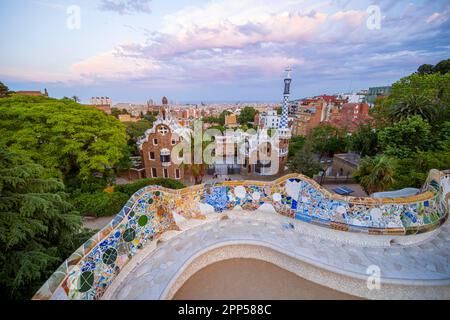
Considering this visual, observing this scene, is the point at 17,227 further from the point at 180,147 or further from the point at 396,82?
the point at 396,82

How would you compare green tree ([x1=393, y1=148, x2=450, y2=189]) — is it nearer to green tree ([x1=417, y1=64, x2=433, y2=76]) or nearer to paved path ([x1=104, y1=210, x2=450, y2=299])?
paved path ([x1=104, y1=210, x2=450, y2=299])

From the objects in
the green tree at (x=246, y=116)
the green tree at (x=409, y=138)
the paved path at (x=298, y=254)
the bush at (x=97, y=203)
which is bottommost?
the bush at (x=97, y=203)

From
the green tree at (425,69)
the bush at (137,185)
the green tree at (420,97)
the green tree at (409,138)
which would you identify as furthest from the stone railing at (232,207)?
the green tree at (425,69)

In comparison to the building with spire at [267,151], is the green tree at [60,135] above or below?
above

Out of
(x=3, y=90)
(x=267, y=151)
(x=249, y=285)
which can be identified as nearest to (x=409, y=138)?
(x=267, y=151)

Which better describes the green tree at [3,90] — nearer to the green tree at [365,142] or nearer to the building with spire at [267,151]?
the building with spire at [267,151]

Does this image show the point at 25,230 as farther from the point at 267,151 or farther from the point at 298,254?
the point at 267,151
